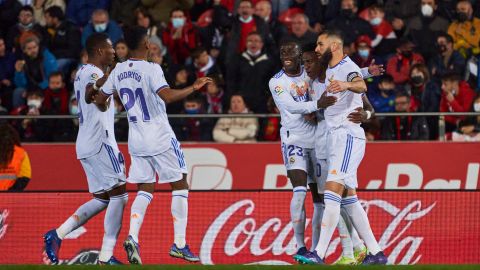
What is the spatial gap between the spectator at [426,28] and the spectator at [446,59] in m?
0.12

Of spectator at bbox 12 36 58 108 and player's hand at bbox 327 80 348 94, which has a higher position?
player's hand at bbox 327 80 348 94

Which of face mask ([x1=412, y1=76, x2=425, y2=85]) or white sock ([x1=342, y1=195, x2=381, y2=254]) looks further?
face mask ([x1=412, y1=76, x2=425, y2=85])

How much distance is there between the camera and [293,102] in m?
14.4

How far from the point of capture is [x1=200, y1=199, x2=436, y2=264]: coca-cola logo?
54.2 feet

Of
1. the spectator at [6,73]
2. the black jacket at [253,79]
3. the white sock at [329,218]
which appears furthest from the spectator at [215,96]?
the white sock at [329,218]

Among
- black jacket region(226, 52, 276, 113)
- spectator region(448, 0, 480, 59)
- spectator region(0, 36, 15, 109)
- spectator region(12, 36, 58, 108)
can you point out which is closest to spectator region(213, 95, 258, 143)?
black jacket region(226, 52, 276, 113)

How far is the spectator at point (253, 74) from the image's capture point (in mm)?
19938

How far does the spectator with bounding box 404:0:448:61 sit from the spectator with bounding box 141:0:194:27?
3687mm

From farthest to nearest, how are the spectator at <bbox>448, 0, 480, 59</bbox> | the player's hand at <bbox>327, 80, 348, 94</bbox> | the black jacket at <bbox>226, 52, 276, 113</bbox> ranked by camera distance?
the spectator at <bbox>448, 0, 480, 59</bbox>
the black jacket at <bbox>226, 52, 276, 113</bbox>
the player's hand at <bbox>327, 80, 348, 94</bbox>

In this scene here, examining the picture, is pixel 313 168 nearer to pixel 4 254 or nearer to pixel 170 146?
pixel 170 146

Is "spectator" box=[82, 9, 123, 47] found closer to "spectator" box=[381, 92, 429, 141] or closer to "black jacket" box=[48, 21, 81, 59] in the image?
"black jacket" box=[48, 21, 81, 59]

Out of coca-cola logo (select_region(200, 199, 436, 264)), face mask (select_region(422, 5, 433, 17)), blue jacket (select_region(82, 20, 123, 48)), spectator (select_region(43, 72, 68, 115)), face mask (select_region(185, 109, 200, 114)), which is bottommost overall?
coca-cola logo (select_region(200, 199, 436, 264))

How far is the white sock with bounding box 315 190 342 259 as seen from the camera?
1370 centimetres

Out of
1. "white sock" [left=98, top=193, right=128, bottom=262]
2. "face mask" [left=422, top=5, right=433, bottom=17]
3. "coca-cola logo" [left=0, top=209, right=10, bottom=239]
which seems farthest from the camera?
"face mask" [left=422, top=5, right=433, bottom=17]
